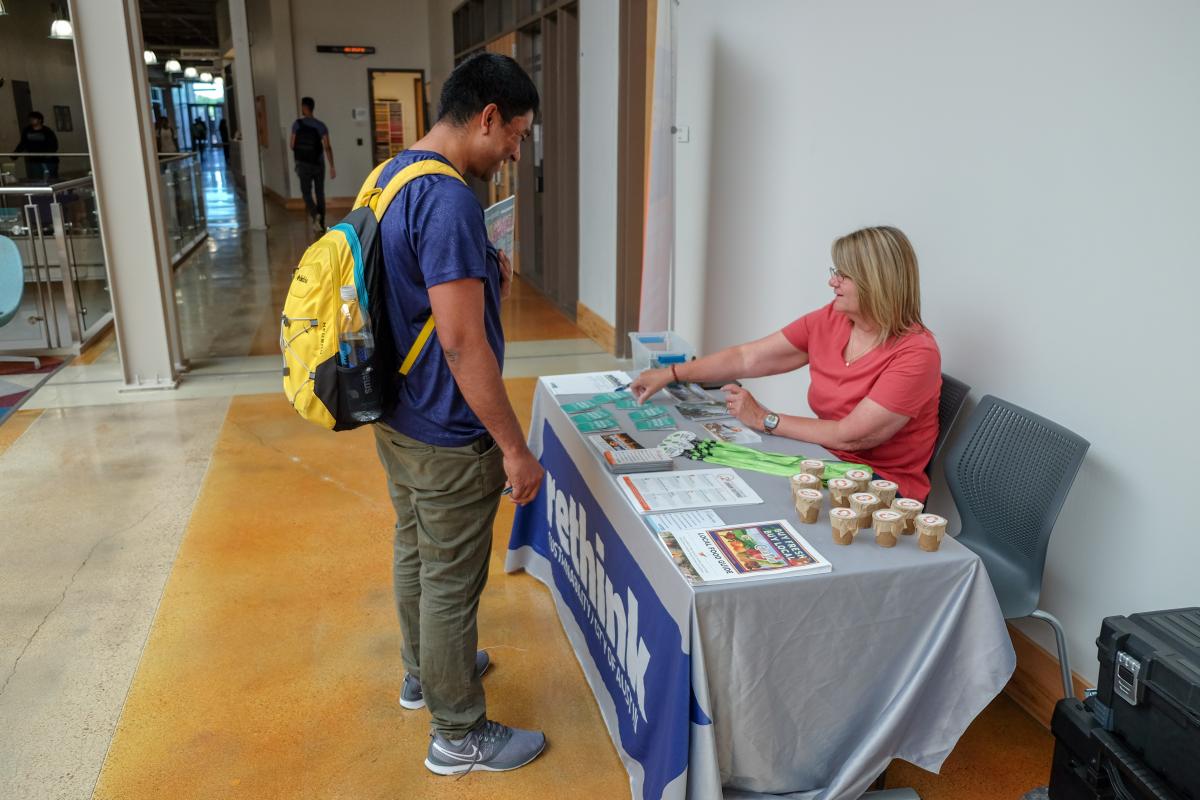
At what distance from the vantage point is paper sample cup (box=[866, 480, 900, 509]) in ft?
6.31

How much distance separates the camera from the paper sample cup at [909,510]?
6.14ft

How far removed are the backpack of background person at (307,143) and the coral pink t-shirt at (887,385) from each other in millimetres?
10751

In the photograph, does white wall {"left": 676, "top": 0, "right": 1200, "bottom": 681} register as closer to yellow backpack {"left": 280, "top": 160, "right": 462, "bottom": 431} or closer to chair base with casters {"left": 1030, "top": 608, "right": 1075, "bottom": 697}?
chair base with casters {"left": 1030, "top": 608, "right": 1075, "bottom": 697}

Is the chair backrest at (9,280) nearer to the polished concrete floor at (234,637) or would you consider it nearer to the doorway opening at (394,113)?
the polished concrete floor at (234,637)

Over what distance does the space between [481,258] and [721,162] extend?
287 centimetres

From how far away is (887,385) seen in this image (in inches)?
90.4

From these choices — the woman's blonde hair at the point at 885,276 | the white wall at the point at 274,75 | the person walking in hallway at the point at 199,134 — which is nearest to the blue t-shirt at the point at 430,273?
the woman's blonde hair at the point at 885,276

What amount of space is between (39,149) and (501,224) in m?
10.9

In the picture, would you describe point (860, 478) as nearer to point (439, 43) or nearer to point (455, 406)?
point (455, 406)

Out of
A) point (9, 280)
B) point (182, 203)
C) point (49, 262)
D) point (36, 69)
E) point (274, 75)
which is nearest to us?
point (9, 280)

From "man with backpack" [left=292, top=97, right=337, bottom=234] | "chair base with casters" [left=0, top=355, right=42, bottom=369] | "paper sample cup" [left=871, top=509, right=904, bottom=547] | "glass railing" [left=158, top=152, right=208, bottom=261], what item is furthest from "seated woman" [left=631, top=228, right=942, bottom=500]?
"man with backpack" [left=292, top=97, right=337, bottom=234]

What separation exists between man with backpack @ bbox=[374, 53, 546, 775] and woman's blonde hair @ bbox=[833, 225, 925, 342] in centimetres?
94

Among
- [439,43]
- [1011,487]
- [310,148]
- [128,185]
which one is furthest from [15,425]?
[439,43]

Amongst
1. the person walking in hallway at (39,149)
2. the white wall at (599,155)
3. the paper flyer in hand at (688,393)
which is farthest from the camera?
the person walking in hallway at (39,149)
